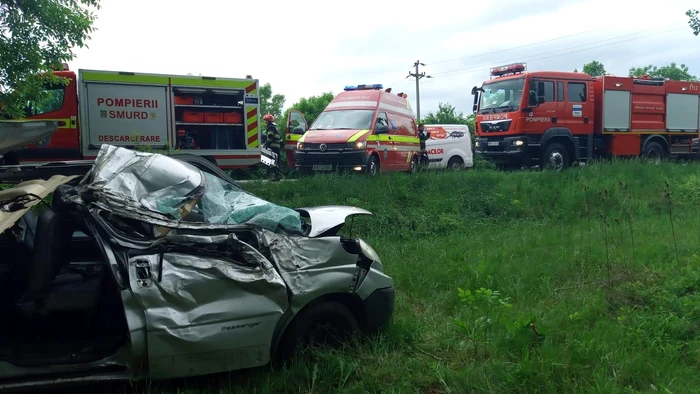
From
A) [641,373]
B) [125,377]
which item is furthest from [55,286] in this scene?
[641,373]

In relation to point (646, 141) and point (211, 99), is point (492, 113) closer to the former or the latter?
point (646, 141)

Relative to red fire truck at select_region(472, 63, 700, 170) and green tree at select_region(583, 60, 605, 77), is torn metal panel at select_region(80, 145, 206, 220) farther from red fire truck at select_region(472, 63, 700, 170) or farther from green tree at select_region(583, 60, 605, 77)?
green tree at select_region(583, 60, 605, 77)

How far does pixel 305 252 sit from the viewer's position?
3975mm

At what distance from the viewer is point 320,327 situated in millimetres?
4074

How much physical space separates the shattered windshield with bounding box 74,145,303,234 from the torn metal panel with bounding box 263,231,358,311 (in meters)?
0.19

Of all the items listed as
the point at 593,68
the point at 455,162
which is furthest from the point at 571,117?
the point at 593,68

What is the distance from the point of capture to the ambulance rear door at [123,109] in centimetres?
1195

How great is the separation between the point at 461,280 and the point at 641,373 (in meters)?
2.48

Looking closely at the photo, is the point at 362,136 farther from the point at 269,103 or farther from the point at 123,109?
the point at 269,103

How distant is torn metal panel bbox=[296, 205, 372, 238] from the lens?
4191 mm

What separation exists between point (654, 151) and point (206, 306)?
18.4m

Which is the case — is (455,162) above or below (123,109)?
below

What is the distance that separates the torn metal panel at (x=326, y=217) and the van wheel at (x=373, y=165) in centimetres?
855

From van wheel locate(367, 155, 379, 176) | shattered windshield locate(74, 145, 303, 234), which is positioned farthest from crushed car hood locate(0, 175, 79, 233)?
van wheel locate(367, 155, 379, 176)
